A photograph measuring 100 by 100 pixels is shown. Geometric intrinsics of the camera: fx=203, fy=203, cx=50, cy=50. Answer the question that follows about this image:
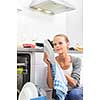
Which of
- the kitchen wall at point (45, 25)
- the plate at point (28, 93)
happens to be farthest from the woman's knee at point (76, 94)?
the kitchen wall at point (45, 25)

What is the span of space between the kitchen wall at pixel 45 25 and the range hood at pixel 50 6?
11 cm

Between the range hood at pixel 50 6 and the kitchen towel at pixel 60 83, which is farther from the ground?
the range hood at pixel 50 6

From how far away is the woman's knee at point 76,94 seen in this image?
1.53 meters

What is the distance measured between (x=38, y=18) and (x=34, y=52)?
2.89 ft

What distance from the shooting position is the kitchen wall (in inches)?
98.7

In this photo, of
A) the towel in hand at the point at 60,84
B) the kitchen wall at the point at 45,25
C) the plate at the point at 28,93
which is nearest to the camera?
the towel in hand at the point at 60,84

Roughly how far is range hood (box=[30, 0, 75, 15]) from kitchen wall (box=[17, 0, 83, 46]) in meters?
0.11

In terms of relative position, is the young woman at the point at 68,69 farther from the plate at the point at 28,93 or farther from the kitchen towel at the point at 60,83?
the plate at the point at 28,93

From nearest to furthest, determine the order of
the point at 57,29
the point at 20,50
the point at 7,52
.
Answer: the point at 7,52 → the point at 20,50 → the point at 57,29

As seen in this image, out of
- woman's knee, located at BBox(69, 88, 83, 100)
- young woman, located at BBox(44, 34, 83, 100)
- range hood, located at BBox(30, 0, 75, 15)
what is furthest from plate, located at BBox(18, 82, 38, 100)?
range hood, located at BBox(30, 0, 75, 15)

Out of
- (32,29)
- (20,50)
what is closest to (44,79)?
(20,50)

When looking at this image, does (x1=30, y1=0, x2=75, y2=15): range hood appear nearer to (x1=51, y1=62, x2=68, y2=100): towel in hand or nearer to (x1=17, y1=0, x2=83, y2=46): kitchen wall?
(x1=17, y1=0, x2=83, y2=46): kitchen wall

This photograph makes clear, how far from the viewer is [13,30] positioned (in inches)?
38.3
